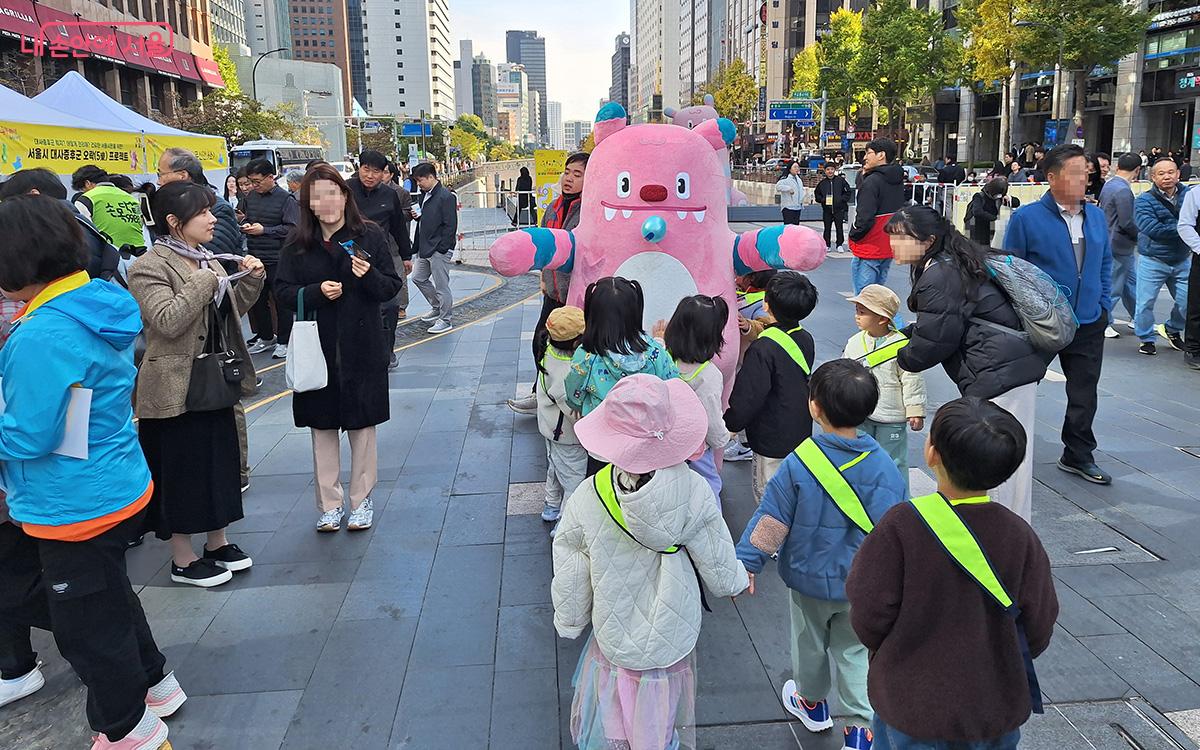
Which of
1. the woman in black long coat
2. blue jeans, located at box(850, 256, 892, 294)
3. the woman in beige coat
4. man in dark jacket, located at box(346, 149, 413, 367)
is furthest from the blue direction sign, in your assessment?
the woman in beige coat

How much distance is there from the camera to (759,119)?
3110 inches

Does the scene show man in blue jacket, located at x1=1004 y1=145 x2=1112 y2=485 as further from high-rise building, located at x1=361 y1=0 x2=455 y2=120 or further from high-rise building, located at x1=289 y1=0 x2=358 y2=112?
high-rise building, located at x1=289 y1=0 x2=358 y2=112

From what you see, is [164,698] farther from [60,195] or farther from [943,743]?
[60,195]

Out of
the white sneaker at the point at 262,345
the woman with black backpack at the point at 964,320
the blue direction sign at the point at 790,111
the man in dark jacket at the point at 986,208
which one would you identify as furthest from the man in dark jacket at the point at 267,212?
the blue direction sign at the point at 790,111

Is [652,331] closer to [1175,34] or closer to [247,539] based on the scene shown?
[247,539]

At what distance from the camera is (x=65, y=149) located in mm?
10000

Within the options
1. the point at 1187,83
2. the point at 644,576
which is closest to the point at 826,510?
the point at 644,576

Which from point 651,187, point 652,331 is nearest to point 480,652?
point 652,331

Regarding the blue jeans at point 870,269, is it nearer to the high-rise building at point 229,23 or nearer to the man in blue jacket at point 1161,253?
the man in blue jacket at point 1161,253

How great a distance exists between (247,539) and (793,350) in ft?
10.5

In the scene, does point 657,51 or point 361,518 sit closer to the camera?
point 361,518

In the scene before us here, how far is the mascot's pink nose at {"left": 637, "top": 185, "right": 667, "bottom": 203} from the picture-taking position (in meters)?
4.76

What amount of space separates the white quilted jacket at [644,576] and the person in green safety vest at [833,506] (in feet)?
0.87

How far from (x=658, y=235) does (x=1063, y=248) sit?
7.59ft
